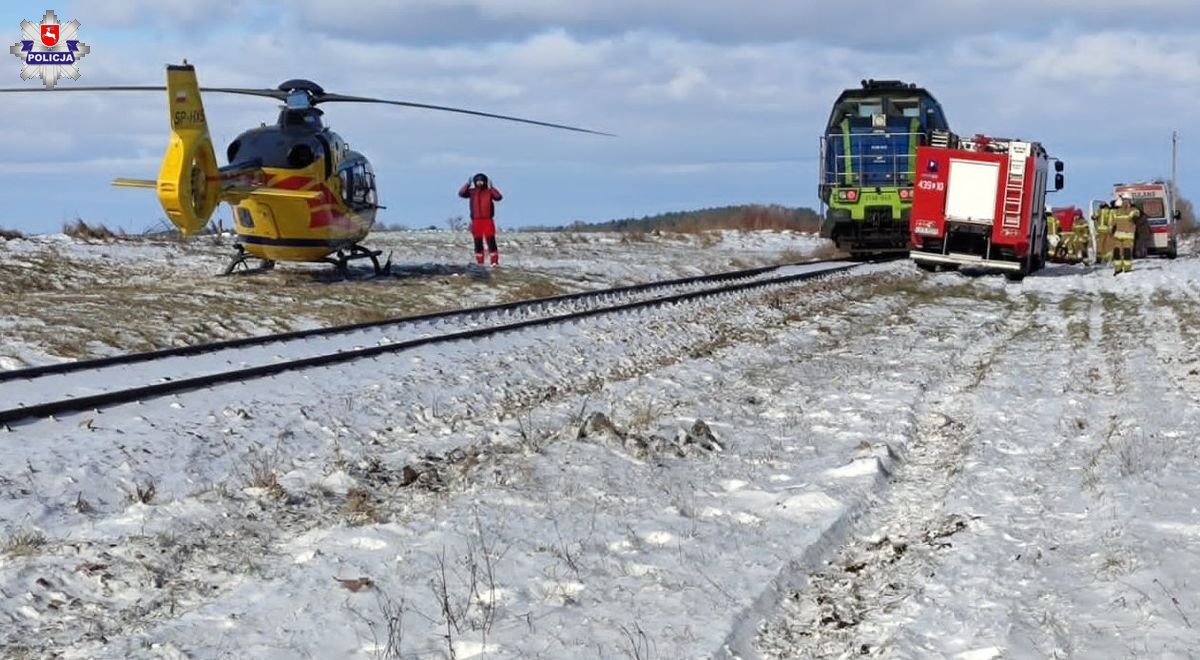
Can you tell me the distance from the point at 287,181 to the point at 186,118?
3284mm

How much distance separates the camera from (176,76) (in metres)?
17.3

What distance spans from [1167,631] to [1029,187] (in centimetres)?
2146

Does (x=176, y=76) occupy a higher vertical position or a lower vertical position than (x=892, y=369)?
higher

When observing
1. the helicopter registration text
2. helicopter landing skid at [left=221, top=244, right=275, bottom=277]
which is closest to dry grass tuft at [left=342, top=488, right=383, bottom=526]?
→ the helicopter registration text

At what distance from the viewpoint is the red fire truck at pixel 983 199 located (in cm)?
2480

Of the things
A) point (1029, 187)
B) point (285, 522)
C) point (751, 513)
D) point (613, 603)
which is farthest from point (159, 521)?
point (1029, 187)

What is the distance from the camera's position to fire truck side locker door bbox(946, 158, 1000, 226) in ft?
81.9

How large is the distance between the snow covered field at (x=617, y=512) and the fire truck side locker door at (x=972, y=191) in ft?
42.4

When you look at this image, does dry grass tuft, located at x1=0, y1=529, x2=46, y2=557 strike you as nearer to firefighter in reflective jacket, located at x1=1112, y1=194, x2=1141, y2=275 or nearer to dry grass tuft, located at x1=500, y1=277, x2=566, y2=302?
dry grass tuft, located at x1=500, y1=277, x2=566, y2=302

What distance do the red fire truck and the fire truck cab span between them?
17.7m

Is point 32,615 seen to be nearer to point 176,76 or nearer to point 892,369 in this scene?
point 892,369

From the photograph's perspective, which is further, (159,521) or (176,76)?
(176,76)

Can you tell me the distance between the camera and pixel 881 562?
567cm

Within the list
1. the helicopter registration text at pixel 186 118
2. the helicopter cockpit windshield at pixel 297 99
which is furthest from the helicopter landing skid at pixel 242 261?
the helicopter registration text at pixel 186 118
